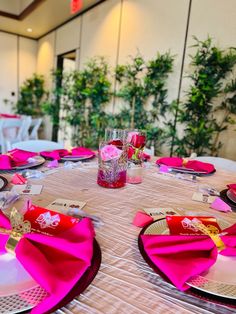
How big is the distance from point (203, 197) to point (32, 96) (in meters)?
6.63

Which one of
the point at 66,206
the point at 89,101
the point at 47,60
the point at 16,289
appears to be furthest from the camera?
the point at 47,60

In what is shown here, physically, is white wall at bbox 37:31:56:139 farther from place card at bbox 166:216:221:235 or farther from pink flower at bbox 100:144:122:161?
place card at bbox 166:216:221:235

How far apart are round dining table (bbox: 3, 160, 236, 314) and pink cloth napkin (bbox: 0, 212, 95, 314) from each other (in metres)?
0.03

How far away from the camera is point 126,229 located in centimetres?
74

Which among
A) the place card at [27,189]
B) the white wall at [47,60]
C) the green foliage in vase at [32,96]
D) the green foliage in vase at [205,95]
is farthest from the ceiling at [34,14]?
the place card at [27,189]

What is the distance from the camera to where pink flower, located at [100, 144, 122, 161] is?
1039 millimetres

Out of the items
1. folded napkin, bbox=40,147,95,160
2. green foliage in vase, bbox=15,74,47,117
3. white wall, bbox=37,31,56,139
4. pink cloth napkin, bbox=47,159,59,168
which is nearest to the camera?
pink cloth napkin, bbox=47,159,59,168

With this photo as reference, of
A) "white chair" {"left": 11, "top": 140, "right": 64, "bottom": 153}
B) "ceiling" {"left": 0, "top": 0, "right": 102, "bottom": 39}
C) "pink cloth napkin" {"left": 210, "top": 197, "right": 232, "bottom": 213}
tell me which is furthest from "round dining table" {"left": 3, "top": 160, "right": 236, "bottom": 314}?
"ceiling" {"left": 0, "top": 0, "right": 102, "bottom": 39}

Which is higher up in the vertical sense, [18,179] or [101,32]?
[101,32]

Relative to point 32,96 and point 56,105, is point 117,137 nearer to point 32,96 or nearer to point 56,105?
point 56,105

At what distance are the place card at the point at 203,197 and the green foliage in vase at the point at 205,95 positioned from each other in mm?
1738

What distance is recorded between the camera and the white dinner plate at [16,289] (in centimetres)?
41

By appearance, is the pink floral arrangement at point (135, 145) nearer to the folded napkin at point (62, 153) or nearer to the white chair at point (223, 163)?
the folded napkin at point (62, 153)

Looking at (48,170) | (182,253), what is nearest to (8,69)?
(48,170)
